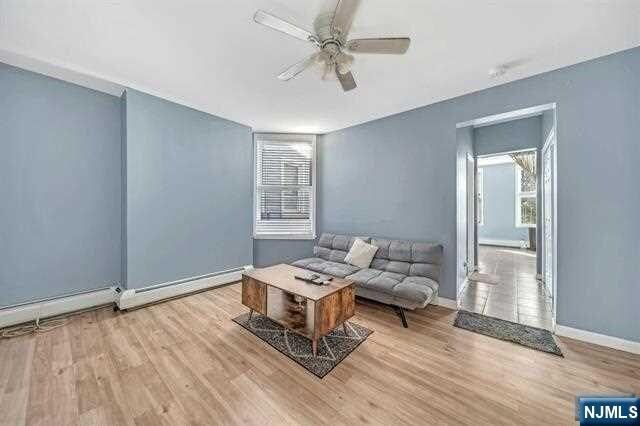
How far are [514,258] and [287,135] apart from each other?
612 cm

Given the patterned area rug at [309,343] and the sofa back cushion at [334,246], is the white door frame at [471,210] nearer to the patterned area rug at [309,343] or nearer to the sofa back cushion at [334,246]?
the sofa back cushion at [334,246]

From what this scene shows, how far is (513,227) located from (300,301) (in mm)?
7861

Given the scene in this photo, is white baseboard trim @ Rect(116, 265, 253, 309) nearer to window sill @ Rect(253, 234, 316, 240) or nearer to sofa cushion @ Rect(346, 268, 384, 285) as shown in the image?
window sill @ Rect(253, 234, 316, 240)

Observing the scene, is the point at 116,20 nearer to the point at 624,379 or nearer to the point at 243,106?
the point at 243,106

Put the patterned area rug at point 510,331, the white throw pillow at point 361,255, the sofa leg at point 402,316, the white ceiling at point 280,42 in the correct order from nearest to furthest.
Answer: the white ceiling at point 280,42, the patterned area rug at point 510,331, the sofa leg at point 402,316, the white throw pillow at point 361,255

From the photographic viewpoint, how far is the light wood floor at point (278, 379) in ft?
4.86

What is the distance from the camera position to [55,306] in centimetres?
269

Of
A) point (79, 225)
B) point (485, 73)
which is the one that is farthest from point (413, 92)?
point (79, 225)

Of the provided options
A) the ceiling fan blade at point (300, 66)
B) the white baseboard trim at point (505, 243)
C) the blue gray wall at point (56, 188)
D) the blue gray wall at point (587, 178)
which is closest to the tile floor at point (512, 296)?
the blue gray wall at point (587, 178)

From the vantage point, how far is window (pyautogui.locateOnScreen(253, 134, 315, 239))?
4523mm

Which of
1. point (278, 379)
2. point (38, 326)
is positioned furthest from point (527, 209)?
point (38, 326)

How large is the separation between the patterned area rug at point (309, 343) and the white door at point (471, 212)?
2.77 m

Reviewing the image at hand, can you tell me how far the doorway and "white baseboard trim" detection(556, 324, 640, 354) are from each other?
12 centimetres

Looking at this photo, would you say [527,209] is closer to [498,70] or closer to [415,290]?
[498,70]
